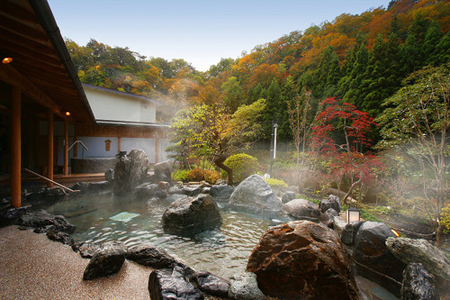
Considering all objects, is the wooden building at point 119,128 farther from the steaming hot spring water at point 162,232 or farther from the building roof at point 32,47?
the building roof at point 32,47

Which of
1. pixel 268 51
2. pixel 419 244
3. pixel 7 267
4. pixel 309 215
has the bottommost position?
pixel 309 215

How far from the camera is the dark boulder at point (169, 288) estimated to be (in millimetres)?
2314

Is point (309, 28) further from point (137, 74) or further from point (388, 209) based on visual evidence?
point (388, 209)

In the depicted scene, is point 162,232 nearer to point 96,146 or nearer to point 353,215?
point 353,215

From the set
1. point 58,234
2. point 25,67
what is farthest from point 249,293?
point 25,67

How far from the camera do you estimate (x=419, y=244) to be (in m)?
2.93

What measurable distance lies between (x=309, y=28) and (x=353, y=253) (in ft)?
96.7

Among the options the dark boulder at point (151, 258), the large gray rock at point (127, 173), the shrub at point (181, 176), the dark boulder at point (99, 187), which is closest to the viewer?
the dark boulder at point (151, 258)

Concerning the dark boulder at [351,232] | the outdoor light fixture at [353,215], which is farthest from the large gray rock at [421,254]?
the outdoor light fixture at [353,215]

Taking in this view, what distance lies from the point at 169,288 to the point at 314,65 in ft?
70.3

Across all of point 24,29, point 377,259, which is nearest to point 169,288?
point 377,259

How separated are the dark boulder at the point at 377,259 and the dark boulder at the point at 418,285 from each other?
0.40 meters

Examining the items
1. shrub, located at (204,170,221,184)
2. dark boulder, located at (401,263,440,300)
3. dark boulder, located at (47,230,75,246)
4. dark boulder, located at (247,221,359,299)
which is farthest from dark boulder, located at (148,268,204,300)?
shrub, located at (204,170,221,184)

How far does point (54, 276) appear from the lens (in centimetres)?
264
